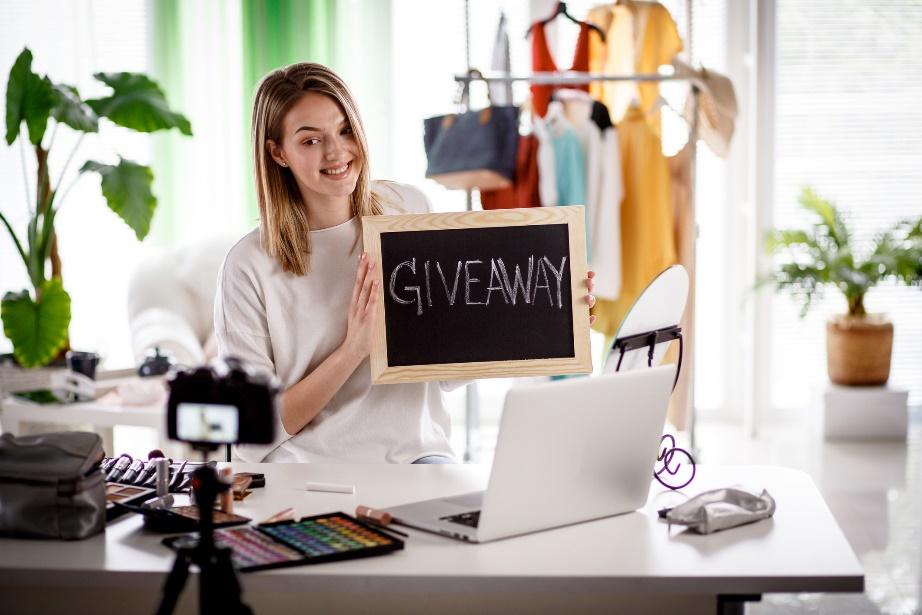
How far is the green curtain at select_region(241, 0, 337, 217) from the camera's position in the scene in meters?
4.33

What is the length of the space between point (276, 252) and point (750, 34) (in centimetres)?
321

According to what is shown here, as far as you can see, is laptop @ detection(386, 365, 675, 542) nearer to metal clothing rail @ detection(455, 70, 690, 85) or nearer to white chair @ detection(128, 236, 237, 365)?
metal clothing rail @ detection(455, 70, 690, 85)

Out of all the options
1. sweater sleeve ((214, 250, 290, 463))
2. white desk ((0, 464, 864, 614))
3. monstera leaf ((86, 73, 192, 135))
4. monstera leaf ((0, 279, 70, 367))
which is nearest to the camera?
white desk ((0, 464, 864, 614))

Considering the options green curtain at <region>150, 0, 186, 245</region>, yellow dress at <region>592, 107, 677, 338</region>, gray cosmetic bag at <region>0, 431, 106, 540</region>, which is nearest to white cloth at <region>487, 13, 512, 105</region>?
yellow dress at <region>592, 107, 677, 338</region>

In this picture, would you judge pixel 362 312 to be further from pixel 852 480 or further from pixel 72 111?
pixel 852 480

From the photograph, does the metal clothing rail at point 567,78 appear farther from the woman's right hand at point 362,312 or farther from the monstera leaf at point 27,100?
the woman's right hand at point 362,312

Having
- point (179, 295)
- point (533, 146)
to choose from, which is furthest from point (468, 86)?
point (179, 295)

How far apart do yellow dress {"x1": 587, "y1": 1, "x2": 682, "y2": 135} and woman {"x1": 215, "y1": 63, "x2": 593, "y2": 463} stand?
78.8 inches

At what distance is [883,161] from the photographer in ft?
15.0

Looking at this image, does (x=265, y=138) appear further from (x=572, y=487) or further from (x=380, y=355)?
(x=572, y=487)

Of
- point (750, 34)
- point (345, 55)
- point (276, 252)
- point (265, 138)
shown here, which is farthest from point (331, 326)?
point (750, 34)

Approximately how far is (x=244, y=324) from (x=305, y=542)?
76 cm

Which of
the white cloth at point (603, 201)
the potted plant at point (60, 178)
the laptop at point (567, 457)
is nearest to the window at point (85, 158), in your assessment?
the potted plant at point (60, 178)

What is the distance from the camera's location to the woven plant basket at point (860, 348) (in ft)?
13.8
